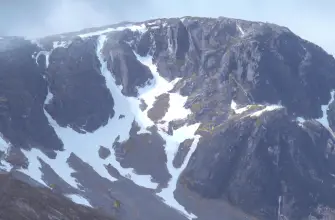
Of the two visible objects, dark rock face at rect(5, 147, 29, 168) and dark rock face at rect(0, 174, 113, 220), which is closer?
dark rock face at rect(0, 174, 113, 220)

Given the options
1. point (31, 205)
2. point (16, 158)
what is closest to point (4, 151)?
point (16, 158)

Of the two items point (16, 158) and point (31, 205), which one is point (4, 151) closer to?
point (16, 158)

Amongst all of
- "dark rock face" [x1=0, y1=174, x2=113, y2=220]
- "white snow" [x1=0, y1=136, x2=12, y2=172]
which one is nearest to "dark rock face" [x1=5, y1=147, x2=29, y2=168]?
"white snow" [x1=0, y1=136, x2=12, y2=172]

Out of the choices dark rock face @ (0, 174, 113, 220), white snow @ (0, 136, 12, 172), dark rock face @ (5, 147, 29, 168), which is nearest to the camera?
dark rock face @ (0, 174, 113, 220)

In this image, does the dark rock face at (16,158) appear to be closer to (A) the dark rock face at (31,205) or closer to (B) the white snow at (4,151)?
(B) the white snow at (4,151)

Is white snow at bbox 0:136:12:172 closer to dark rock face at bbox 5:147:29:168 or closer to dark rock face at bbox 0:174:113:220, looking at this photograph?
dark rock face at bbox 5:147:29:168

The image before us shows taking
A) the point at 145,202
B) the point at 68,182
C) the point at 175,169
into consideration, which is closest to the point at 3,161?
the point at 68,182

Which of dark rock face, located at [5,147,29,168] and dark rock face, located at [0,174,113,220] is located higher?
dark rock face, located at [5,147,29,168]

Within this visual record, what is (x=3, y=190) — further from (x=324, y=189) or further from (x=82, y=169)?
(x=324, y=189)
